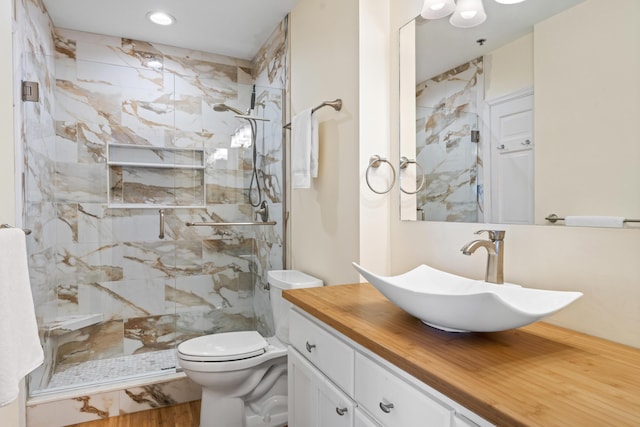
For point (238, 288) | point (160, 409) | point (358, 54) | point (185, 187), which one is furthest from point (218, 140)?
point (160, 409)

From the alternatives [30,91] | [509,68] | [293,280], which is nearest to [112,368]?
[293,280]

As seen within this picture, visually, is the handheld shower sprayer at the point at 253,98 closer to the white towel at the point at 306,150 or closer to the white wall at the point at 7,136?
the white towel at the point at 306,150

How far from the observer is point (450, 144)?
1531 mm

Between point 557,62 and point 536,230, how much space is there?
51 centimetres

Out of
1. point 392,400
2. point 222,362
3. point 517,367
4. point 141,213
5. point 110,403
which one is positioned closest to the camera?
point 517,367

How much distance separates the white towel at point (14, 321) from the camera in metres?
1.16

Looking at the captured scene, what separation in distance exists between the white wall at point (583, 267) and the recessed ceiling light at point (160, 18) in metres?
2.40

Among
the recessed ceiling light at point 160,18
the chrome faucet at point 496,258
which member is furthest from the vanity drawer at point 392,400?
the recessed ceiling light at point 160,18

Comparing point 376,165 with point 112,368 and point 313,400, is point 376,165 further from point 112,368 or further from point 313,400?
point 112,368

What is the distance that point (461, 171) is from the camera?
4.85ft

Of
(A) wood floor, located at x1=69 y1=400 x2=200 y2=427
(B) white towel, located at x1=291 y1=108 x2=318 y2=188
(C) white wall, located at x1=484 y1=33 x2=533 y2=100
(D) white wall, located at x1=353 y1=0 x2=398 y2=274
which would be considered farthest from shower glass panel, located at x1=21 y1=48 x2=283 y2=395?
(C) white wall, located at x1=484 y1=33 x2=533 y2=100

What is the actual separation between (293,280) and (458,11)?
149cm

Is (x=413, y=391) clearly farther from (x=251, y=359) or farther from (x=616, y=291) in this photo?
(x=251, y=359)

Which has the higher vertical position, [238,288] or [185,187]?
[185,187]
